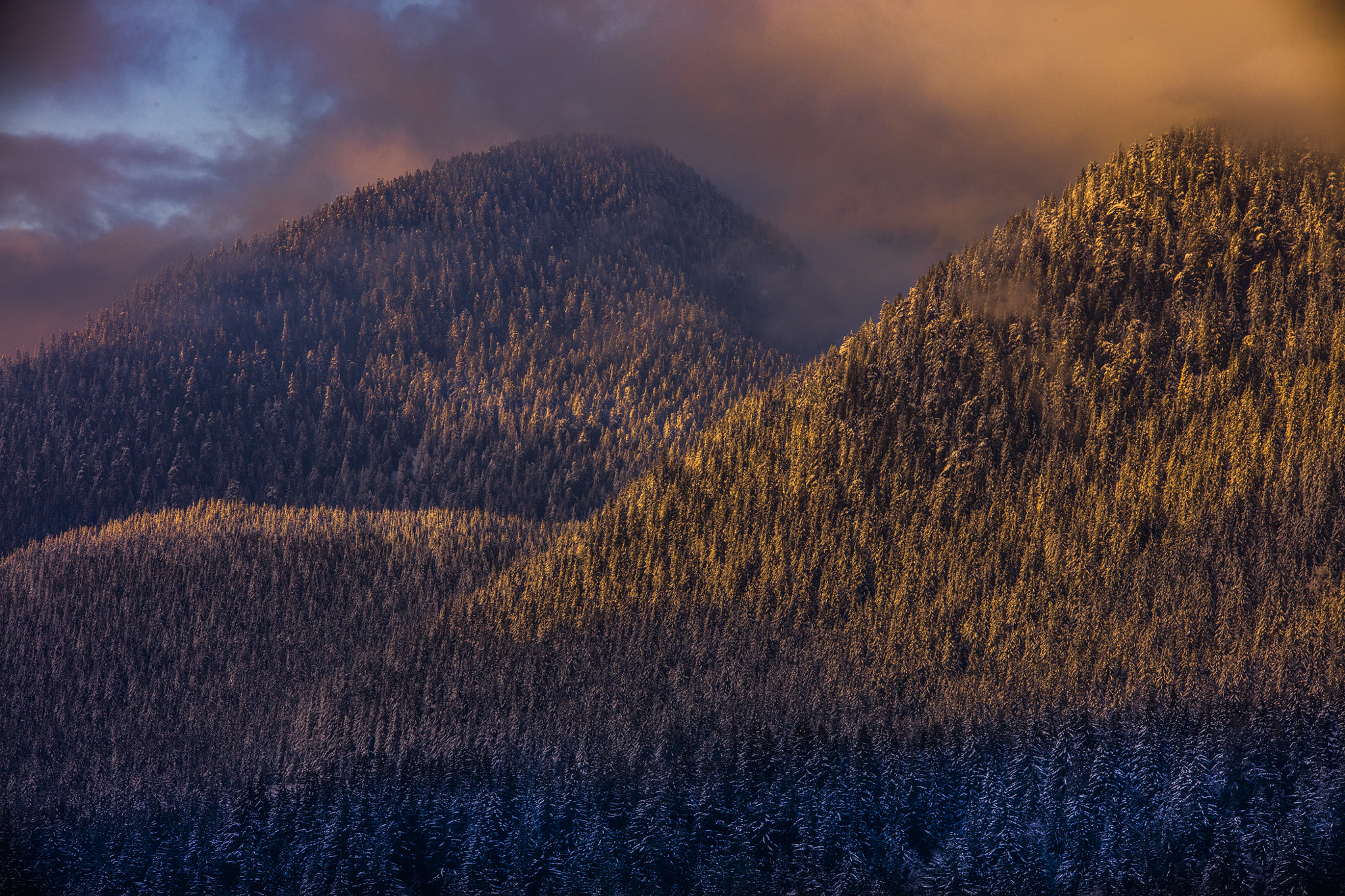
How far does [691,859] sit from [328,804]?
165 ft

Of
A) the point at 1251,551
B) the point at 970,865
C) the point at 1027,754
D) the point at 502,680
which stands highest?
the point at 1251,551

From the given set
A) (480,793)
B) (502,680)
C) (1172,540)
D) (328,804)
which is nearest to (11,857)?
(328,804)

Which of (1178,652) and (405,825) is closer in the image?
(405,825)

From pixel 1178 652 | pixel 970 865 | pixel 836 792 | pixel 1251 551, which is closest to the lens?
pixel 970 865

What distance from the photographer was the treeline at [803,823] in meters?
141

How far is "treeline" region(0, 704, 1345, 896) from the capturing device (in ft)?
463

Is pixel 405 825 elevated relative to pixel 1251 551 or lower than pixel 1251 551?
lower

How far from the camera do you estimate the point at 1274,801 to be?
14325 cm

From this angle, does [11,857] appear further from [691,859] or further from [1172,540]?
[1172,540]

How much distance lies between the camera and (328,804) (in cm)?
15700

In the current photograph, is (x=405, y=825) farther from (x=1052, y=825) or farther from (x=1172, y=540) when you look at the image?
(x=1172, y=540)

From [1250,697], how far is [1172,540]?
1736 inches

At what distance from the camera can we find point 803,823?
14762 centimetres

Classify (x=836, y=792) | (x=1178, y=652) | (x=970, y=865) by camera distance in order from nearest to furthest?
(x=970, y=865) < (x=836, y=792) < (x=1178, y=652)
